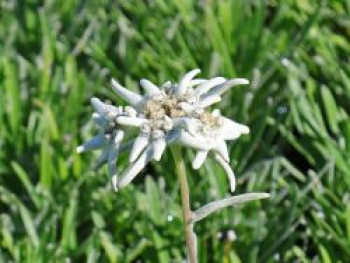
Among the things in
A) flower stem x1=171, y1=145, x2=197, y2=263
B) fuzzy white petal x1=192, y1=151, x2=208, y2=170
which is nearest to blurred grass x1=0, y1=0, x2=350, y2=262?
flower stem x1=171, y1=145, x2=197, y2=263

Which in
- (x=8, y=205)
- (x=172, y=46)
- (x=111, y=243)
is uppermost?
(x=172, y=46)

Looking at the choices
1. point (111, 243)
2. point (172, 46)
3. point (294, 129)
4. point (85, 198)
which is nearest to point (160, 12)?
point (172, 46)

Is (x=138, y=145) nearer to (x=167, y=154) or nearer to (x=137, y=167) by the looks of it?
(x=137, y=167)

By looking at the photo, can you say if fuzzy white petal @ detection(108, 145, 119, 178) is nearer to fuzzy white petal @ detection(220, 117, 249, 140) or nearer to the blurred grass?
fuzzy white petal @ detection(220, 117, 249, 140)

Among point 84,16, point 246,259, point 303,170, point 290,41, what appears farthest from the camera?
point 84,16

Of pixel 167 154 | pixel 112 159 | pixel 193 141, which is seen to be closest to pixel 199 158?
pixel 193 141

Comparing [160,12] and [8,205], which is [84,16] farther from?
[8,205]
